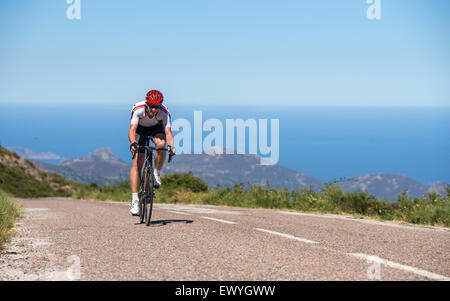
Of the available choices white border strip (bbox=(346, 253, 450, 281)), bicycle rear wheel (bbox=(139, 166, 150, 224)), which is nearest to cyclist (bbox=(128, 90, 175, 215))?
bicycle rear wheel (bbox=(139, 166, 150, 224))

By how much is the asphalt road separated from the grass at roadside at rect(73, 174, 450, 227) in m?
1.06

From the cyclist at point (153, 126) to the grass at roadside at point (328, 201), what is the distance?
4916 mm

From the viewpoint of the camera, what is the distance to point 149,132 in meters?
8.65

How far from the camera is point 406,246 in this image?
6512 mm

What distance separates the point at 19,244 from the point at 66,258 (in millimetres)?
1410

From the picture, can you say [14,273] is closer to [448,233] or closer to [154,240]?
[154,240]

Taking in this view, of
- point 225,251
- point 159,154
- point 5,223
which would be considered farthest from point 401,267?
point 5,223

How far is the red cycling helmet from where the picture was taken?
26.8 feet

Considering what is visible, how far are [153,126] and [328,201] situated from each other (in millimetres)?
6176

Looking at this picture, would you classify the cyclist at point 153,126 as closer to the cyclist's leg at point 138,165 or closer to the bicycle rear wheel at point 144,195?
the cyclist's leg at point 138,165

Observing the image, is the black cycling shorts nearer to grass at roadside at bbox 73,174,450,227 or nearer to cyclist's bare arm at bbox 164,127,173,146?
cyclist's bare arm at bbox 164,127,173,146
